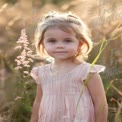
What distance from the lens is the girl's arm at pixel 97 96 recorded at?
2.29m

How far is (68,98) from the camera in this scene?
232 cm

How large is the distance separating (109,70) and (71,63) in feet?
1.75

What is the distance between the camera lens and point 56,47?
225 centimetres

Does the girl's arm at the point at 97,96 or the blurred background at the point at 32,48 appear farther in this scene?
the blurred background at the point at 32,48

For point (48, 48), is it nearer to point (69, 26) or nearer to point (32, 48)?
point (69, 26)

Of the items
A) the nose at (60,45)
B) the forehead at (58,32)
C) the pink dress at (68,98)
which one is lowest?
the pink dress at (68,98)

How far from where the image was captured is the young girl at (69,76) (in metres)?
2.26

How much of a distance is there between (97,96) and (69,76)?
146mm

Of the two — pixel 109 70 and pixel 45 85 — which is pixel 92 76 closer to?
pixel 45 85

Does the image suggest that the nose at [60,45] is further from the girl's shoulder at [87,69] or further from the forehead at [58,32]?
the girl's shoulder at [87,69]

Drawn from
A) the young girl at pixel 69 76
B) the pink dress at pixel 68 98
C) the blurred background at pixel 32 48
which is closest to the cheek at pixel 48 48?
the young girl at pixel 69 76

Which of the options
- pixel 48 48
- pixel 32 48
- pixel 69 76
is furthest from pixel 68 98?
pixel 32 48

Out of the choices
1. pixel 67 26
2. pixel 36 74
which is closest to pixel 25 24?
pixel 36 74

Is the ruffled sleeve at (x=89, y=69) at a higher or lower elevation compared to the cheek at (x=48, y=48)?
lower
